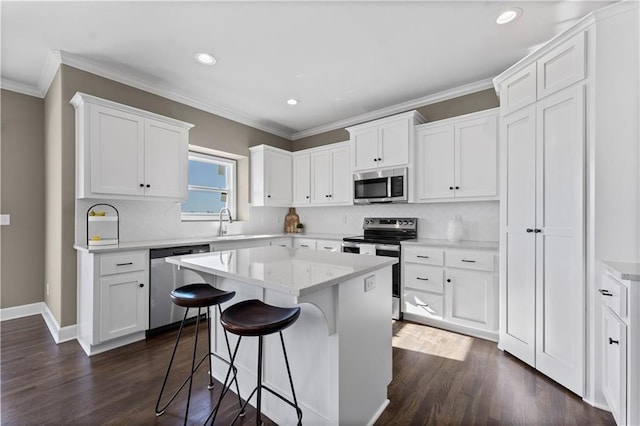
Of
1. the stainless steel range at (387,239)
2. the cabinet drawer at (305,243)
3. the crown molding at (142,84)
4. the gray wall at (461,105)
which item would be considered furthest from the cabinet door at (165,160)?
the gray wall at (461,105)

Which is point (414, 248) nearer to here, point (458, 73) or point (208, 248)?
point (458, 73)

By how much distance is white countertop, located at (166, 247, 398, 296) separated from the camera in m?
1.19

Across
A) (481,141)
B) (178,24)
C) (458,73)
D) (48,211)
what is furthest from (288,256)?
(48,211)

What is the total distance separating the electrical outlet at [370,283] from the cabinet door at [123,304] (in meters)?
2.28

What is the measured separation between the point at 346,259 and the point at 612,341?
159 centimetres

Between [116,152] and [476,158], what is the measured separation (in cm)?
375

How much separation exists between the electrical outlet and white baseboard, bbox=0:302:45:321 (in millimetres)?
4061

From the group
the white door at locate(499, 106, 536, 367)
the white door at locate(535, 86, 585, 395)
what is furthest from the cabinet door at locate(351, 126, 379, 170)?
the white door at locate(535, 86, 585, 395)

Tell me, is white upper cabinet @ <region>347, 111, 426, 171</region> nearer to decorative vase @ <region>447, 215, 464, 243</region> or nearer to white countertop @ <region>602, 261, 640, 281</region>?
decorative vase @ <region>447, 215, 464, 243</region>

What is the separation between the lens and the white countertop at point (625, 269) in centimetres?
142

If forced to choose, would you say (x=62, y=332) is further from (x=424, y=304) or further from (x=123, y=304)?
(x=424, y=304)

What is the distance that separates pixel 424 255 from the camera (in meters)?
3.12

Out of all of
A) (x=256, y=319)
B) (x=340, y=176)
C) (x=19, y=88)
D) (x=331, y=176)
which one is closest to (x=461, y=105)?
(x=340, y=176)

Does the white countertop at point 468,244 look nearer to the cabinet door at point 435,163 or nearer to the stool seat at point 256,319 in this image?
the cabinet door at point 435,163
